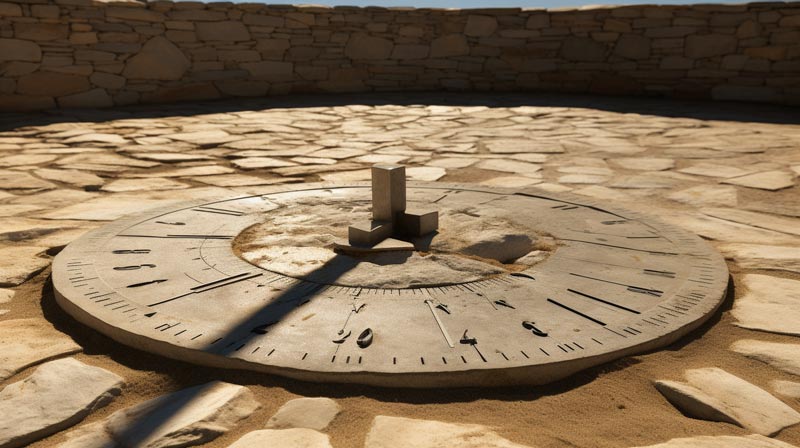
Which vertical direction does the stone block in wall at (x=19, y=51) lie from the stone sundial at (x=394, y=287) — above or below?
above

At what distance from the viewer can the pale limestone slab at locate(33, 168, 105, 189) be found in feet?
12.1

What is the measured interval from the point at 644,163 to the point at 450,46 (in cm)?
506

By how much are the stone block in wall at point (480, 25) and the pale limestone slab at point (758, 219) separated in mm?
6113

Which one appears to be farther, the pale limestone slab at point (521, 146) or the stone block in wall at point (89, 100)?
the stone block in wall at point (89, 100)

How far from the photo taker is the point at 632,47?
26.9ft

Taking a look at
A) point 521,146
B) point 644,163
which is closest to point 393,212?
point 644,163

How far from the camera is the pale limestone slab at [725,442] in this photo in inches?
50.6

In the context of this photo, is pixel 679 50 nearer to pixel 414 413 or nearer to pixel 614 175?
pixel 614 175

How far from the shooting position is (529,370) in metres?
1.54

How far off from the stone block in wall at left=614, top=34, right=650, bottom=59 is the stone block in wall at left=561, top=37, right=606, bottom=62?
202mm

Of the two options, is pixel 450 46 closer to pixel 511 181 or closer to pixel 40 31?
pixel 40 31

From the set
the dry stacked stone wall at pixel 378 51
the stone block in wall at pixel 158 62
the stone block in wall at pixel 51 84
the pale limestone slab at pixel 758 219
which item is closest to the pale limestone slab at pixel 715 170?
the pale limestone slab at pixel 758 219

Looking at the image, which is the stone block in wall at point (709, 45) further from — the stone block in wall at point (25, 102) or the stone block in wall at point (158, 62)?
the stone block in wall at point (25, 102)

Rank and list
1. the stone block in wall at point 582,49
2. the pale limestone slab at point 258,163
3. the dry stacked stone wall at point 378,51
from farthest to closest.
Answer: the stone block in wall at point 582,49 → the dry stacked stone wall at point 378,51 → the pale limestone slab at point 258,163
